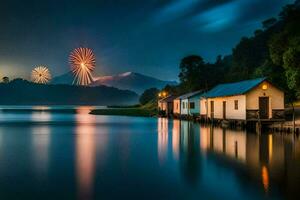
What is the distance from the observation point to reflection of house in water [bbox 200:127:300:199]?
15.6 meters

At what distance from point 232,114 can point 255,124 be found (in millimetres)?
4812

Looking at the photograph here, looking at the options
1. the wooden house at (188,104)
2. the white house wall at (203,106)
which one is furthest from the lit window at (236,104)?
the wooden house at (188,104)

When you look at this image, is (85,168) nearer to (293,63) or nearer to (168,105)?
(293,63)

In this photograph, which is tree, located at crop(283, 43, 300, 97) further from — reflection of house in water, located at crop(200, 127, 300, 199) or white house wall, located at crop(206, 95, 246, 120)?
reflection of house in water, located at crop(200, 127, 300, 199)

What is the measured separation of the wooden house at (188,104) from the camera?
70.1 meters

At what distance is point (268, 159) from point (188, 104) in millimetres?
52525

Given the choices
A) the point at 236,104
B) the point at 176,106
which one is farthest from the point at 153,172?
the point at 176,106

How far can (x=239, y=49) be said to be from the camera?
104m

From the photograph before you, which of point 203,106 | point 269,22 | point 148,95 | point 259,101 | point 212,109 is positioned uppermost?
point 269,22

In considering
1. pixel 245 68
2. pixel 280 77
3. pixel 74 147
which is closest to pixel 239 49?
pixel 245 68

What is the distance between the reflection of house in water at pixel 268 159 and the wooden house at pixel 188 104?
37.6 meters

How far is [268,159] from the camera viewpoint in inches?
872

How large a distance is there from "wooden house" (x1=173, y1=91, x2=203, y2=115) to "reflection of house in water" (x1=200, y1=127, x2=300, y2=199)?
37.6 m

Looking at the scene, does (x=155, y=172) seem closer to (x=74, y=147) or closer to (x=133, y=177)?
(x=133, y=177)
